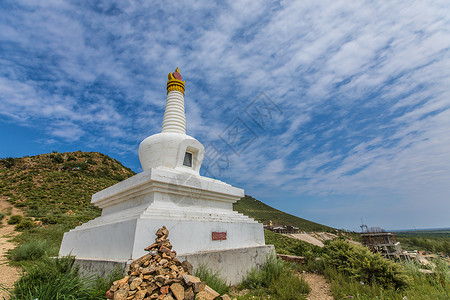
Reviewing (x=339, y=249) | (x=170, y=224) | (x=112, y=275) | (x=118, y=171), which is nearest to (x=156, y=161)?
(x=170, y=224)

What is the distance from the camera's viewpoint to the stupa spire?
29.3ft

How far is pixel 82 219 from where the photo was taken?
19.1 meters

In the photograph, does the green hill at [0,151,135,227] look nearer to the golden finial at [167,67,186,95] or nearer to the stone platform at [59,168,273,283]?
the stone platform at [59,168,273,283]

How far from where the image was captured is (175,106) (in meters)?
9.42

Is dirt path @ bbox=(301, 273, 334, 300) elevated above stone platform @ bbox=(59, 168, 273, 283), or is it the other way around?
stone platform @ bbox=(59, 168, 273, 283)

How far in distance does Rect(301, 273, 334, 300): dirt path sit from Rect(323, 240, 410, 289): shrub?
0.54 metres

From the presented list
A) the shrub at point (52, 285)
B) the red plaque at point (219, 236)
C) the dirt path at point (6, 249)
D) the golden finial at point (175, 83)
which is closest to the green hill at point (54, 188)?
the dirt path at point (6, 249)

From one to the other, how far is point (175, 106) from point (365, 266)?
8313 mm

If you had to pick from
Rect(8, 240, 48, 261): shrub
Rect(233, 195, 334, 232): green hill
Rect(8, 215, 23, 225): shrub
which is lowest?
Rect(8, 240, 48, 261): shrub

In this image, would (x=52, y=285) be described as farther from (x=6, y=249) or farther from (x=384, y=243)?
(x=384, y=243)

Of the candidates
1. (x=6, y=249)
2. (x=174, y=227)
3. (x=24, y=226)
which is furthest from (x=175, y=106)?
(x=24, y=226)

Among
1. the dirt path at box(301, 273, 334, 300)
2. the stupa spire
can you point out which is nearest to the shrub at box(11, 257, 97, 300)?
the dirt path at box(301, 273, 334, 300)

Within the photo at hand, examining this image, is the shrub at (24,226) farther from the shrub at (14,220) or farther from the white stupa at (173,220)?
the white stupa at (173,220)

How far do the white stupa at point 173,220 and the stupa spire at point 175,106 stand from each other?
5.6 inches
